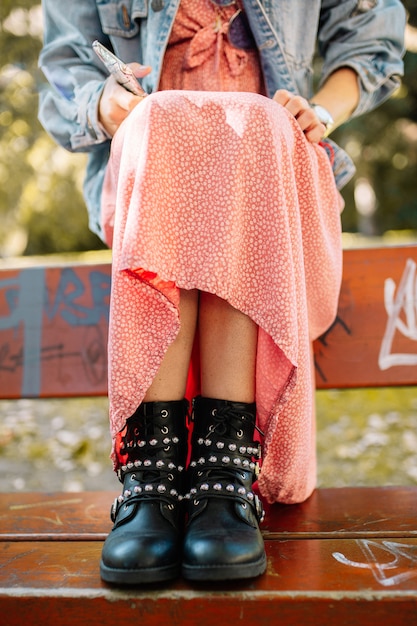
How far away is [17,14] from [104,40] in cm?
364

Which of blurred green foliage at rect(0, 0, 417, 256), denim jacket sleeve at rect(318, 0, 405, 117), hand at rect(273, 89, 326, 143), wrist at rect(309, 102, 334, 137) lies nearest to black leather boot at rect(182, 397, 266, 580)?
hand at rect(273, 89, 326, 143)

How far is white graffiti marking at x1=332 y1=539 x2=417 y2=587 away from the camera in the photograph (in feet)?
3.18

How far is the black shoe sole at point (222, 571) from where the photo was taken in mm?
946

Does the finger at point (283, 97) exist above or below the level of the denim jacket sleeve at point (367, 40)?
below

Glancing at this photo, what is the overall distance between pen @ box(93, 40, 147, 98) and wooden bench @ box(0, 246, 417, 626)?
63 cm

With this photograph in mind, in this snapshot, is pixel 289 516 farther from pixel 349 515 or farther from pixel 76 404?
pixel 76 404

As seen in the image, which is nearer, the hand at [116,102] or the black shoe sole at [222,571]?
the black shoe sole at [222,571]

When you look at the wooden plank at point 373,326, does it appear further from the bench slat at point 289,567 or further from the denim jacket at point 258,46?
the bench slat at point 289,567

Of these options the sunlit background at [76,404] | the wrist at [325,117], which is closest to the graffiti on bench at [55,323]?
the wrist at [325,117]

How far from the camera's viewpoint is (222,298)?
1.13 m

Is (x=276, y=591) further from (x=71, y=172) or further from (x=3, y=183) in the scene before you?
(x=71, y=172)

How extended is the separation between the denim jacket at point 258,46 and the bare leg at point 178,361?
0.57 m

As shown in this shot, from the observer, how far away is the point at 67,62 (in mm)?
1634

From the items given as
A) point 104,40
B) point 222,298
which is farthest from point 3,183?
point 222,298
